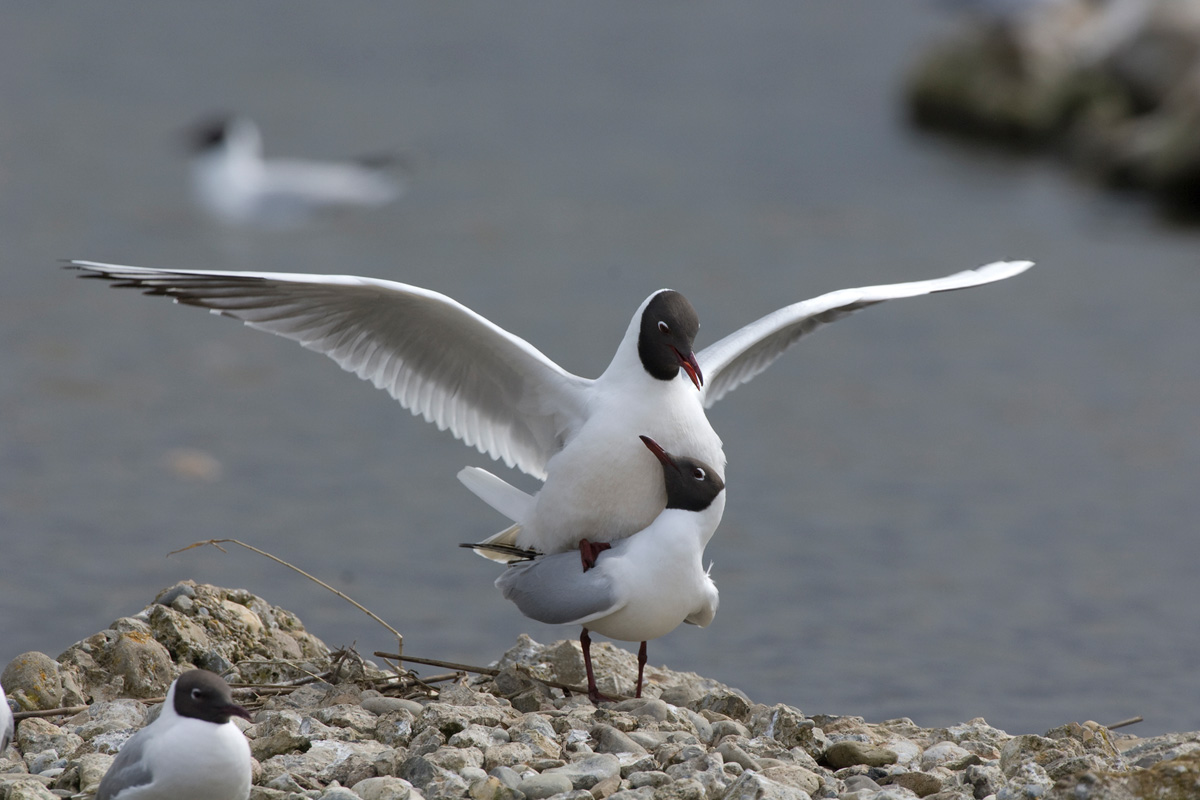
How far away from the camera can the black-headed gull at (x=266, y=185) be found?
47.8ft

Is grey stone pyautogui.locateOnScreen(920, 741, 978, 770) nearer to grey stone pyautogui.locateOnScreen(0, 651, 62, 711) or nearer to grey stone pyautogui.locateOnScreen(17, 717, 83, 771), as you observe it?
grey stone pyautogui.locateOnScreen(17, 717, 83, 771)

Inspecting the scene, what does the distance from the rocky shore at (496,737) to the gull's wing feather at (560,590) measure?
301 millimetres

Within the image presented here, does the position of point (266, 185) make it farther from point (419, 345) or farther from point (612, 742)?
point (612, 742)

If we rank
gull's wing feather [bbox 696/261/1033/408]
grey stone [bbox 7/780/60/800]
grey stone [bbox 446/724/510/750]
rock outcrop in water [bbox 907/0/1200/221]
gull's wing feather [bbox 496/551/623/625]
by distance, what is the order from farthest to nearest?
rock outcrop in water [bbox 907/0/1200/221] < gull's wing feather [bbox 696/261/1033/408] < gull's wing feather [bbox 496/551/623/625] < grey stone [bbox 446/724/510/750] < grey stone [bbox 7/780/60/800]

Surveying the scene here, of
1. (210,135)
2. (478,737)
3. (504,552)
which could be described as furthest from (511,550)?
(210,135)

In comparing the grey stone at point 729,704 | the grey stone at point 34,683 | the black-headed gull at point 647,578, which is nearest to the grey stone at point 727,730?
the grey stone at point 729,704

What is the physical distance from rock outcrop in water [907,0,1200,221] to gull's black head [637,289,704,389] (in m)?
12.4

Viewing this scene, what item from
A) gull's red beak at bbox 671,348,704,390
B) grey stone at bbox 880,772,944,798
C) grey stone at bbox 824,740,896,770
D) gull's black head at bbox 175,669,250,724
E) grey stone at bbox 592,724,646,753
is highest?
gull's red beak at bbox 671,348,704,390

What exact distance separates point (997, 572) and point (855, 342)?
4231mm

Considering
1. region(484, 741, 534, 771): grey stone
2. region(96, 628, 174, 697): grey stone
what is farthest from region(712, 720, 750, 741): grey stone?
region(96, 628, 174, 697): grey stone

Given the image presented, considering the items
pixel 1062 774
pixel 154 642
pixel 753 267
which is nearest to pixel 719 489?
pixel 1062 774

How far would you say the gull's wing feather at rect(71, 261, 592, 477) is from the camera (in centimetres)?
541

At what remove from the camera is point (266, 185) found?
14680mm

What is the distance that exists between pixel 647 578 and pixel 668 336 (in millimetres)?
879
